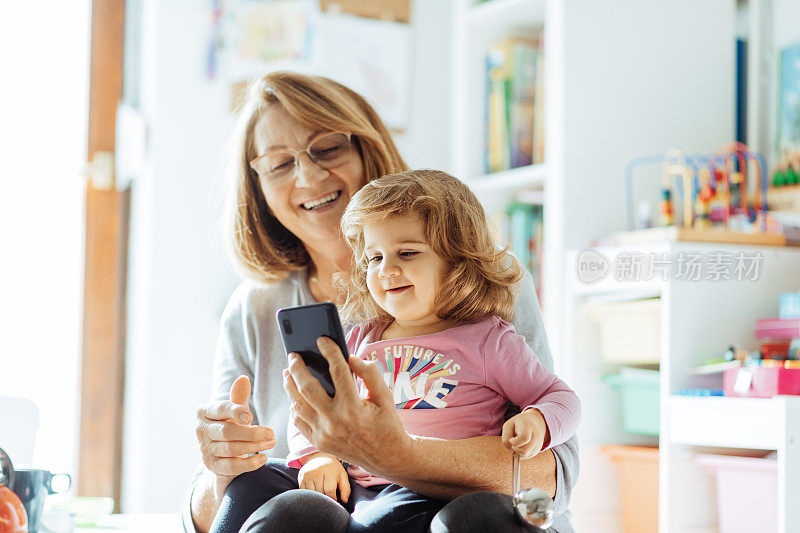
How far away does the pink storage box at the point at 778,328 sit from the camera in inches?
72.6

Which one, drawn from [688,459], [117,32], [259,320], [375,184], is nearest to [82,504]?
[259,320]

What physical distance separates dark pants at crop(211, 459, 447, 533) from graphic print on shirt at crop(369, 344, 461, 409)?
11cm

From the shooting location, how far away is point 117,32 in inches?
111

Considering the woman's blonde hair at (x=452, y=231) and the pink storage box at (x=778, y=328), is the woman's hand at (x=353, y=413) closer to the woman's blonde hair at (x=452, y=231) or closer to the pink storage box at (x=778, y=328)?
the woman's blonde hair at (x=452, y=231)

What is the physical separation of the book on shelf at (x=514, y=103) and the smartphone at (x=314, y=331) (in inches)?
62.7

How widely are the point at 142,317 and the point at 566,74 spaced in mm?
1334

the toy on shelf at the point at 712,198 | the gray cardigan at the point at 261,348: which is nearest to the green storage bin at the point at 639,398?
the toy on shelf at the point at 712,198

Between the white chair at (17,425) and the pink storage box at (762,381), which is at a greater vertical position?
the pink storage box at (762,381)

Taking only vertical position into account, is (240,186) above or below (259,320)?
above

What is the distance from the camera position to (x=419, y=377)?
3.67ft

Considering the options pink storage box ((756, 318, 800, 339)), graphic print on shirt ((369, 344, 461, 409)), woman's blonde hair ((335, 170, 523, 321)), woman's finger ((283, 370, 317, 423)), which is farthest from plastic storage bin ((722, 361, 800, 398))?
woman's finger ((283, 370, 317, 423))

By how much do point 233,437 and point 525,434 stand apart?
1.10 ft

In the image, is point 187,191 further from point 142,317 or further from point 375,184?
point 375,184

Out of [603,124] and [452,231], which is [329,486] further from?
[603,124]
